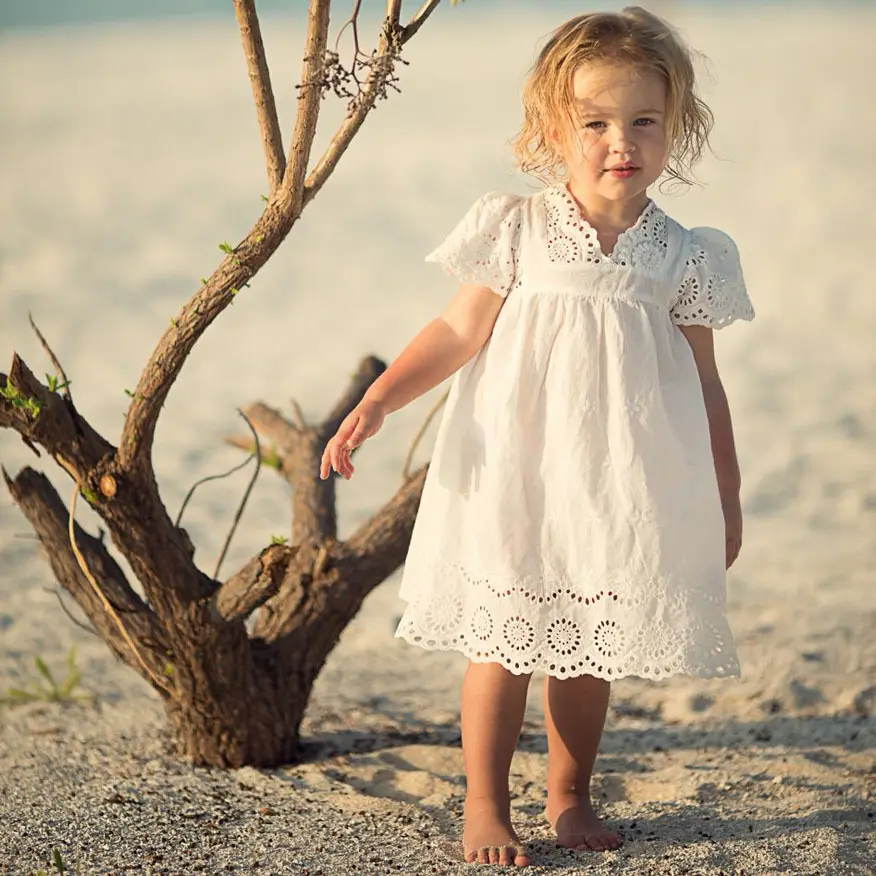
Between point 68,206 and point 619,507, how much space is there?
30.3ft

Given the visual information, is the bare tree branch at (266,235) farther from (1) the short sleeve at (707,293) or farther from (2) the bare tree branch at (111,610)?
(1) the short sleeve at (707,293)

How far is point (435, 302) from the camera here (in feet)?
27.0

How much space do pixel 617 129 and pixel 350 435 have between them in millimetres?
662

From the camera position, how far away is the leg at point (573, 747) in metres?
2.25

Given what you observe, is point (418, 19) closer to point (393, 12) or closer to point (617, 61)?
point (393, 12)

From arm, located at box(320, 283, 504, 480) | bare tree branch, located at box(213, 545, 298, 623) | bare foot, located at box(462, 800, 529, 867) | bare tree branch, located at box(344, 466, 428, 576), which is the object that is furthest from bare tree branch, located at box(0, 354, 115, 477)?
bare foot, located at box(462, 800, 529, 867)

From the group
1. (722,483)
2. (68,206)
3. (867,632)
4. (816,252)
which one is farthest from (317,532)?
(68,206)

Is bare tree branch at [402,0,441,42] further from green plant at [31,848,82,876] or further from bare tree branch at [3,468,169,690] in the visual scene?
green plant at [31,848,82,876]

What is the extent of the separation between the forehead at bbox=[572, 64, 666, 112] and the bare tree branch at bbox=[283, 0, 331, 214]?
42cm

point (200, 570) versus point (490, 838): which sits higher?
point (200, 570)

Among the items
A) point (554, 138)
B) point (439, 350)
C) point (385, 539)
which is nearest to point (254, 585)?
point (385, 539)

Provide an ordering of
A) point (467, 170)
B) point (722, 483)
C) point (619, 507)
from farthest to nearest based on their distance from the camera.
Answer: point (467, 170)
point (722, 483)
point (619, 507)

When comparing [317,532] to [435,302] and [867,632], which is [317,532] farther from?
[435,302]

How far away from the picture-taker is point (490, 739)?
2176mm
